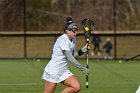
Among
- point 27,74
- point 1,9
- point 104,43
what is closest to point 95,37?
point 104,43

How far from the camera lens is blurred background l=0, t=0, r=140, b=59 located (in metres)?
38.4

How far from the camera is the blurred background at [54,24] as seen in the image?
38375 millimetres

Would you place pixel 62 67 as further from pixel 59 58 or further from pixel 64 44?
pixel 64 44

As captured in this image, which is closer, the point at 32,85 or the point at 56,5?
the point at 32,85

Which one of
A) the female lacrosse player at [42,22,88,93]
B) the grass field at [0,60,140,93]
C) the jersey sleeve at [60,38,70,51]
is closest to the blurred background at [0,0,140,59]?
the grass field at [0,60,140,93]

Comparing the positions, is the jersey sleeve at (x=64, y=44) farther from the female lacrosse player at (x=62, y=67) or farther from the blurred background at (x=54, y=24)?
the blurred background at (x=54, y=24)

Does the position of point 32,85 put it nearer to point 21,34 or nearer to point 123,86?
point 123,86

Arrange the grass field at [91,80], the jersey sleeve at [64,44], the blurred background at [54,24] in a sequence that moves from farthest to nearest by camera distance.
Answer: the blurred background at [54,24] → the grass field at [91,80] → the jersey sleeve at [64,44]

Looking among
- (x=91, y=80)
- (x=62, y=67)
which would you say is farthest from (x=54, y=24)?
(x=62, y=67)

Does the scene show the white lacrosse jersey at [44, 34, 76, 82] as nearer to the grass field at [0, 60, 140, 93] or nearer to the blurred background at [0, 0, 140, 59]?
the grass field at [0, 60, 140, 93]

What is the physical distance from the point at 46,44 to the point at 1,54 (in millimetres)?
3554

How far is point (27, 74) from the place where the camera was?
79.0 feet

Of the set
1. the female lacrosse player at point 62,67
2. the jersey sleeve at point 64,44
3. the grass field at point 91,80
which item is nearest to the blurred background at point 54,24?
the grass field at point 91,80

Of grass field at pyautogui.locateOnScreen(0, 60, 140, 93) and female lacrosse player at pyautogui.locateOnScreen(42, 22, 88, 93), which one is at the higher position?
female lacrosse player at pyautogui.locateOnScreen(42, 22, 88, 93)
